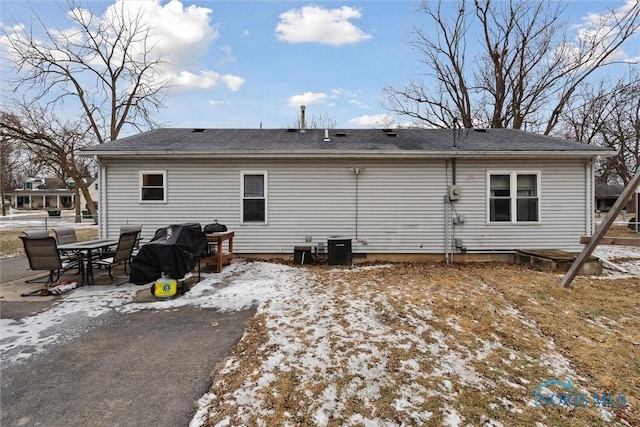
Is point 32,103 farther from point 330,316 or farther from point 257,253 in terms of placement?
point 330,316

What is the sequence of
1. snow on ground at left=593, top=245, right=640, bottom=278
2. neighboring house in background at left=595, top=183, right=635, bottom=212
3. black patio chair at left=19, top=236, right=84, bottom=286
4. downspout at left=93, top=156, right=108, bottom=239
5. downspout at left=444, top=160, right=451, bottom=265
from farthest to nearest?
neighboring house in background at left=595, top=183, right=635, bottom=212 → downspout at left=444, top=160, right=451, bottom=265 → downspout at left=93, top=156, right=108, bottom=239 → snow on ground at left=593, top=245, right=640, bottom=278 → black patio chair at left=19, top=236, right=84, bottom=286

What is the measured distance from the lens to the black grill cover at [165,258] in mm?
4770

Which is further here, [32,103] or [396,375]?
[32,103]

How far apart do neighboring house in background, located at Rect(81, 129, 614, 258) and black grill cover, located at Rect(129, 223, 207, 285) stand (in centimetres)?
274

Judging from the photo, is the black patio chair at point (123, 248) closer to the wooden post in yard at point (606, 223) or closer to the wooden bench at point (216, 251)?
the wooden bench at point (216, 251)

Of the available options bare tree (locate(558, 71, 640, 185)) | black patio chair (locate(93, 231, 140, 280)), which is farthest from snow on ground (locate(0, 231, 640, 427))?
bare tree (locate(558, 71, 640, 185))

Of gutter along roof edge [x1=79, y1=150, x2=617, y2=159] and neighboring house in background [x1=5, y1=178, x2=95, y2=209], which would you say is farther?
neighboring house in background [x1=5, y1=178, x2=95, y2=209]

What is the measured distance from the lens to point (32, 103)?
655 inches

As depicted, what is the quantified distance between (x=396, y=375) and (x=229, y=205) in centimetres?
621

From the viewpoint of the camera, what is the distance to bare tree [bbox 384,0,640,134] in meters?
17.2

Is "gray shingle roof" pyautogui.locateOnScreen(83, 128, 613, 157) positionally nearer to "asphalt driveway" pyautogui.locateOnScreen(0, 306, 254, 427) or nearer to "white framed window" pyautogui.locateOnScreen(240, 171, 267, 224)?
"white framed window" pyautogui.locateOnScreen(240, 171, 267, 224)

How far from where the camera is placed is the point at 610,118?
2011cm

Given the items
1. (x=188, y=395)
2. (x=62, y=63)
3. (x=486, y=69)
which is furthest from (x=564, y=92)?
(x=62, y=63)

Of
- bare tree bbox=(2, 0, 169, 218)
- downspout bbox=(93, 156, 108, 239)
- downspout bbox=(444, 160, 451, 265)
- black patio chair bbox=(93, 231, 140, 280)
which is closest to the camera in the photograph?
black patio chair bbox=(93, 231, 140, 280)
